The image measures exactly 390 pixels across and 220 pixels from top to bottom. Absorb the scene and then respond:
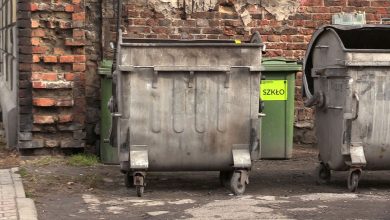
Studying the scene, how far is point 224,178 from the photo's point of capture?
743 centimetres

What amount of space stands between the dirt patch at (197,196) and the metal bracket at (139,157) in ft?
1.09

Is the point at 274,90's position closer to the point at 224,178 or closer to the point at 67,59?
the point at 224,178

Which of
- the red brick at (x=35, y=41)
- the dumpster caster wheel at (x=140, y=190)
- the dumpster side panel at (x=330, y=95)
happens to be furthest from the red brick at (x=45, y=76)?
the dumpster side panel at (x=330, y=95)

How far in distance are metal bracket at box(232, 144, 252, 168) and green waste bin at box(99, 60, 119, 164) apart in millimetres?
2198

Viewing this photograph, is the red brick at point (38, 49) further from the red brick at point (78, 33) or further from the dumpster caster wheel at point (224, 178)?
the dumpster caster wheel at point (224, 178)

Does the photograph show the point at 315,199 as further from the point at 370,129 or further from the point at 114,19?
the point at 114,19

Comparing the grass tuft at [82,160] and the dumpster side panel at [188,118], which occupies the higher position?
the dumpster side panel at [188,118]

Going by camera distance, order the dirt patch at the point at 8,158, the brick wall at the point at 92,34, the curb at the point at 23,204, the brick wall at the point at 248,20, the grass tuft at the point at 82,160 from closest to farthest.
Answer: the curb at the point at 23,204 < the dirt patch at the point at 8,158 < the grass tuft at the point at 82,160 < the brick wall at the point at 92,34 < the brick wall at the point at 248,20

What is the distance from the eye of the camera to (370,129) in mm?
7000

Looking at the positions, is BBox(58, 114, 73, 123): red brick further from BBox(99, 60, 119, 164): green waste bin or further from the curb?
the curb

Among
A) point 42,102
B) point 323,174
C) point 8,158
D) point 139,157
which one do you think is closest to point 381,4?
point 323,174

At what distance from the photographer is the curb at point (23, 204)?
19.5ft

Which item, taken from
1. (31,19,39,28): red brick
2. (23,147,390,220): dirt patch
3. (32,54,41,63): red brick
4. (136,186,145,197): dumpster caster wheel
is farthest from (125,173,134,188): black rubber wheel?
(31,19,39,28): red brick

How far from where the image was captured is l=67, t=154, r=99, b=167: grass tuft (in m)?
8.62
